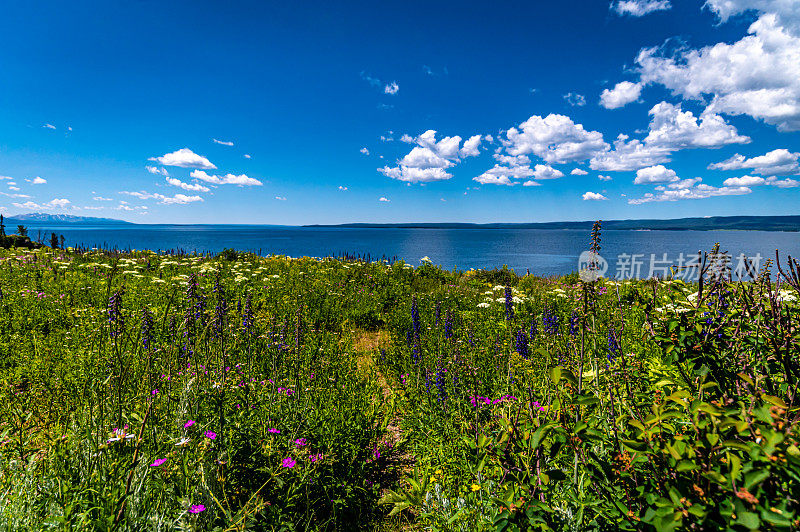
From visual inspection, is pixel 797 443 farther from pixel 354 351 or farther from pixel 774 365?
pixel 354 351

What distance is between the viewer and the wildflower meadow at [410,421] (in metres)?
1.26

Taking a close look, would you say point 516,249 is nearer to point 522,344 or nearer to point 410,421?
point 522,344

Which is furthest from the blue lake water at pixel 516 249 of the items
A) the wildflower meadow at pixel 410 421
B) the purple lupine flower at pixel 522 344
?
the wildflower meadow at pixel 410 421

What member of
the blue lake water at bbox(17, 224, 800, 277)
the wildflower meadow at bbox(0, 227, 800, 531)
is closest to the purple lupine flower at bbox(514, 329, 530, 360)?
the wildflower meadow at bbox(0, 227, 800, 531)

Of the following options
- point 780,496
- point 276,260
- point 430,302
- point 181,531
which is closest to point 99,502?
point 181,531

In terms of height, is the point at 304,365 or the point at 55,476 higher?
the point at 55,476

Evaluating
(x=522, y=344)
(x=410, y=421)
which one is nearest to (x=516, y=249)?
(x=522, y=344)

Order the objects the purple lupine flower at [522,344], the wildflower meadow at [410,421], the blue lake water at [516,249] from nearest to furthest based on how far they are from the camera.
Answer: the wildflower meadow at [410,421], the purple lupine flower at [522,344], the blue lake water at [516,249]

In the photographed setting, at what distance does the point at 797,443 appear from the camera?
0.87 meters

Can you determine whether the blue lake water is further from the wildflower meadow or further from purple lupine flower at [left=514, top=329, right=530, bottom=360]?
the wildflower meadow

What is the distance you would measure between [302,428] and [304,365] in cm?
188

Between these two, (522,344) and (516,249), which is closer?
(522,344)

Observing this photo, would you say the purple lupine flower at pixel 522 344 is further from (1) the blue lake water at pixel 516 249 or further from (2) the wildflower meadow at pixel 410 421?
(1) the blue lake water at pixel 516 249

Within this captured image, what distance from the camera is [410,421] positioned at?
4309 mm
